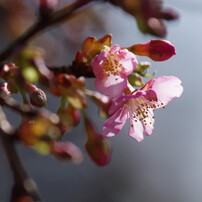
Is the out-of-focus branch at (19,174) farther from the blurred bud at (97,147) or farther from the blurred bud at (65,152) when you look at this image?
the blurred bud at (97,147)

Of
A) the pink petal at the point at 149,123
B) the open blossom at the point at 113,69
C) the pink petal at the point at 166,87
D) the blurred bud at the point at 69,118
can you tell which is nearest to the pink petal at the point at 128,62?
the open blossom at the point at 113,69

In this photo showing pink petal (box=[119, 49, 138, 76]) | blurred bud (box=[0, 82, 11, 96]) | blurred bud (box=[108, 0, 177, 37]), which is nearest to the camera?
blurred bud (box=[108, 0, 177, 37])

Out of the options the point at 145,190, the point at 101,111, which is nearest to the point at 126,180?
the point at 145,190

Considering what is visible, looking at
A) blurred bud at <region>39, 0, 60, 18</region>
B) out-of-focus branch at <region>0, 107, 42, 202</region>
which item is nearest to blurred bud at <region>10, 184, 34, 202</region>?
out-of-focus branch at <region>0, 107, 42, 202</region>

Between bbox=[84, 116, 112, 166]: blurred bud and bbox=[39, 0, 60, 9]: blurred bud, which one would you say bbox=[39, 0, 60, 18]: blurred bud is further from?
bbox=[84, 116, 112, 166]: blurred bud

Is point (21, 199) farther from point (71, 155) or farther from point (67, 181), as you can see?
point (67, 181)
